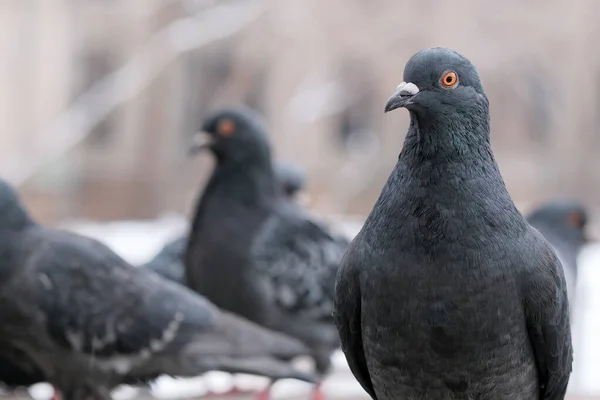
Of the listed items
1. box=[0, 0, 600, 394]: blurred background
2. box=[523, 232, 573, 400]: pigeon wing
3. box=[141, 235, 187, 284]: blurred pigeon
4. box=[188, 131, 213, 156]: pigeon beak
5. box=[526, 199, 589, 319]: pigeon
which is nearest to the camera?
box=[523, 232, 573, 400]: pigeon wing

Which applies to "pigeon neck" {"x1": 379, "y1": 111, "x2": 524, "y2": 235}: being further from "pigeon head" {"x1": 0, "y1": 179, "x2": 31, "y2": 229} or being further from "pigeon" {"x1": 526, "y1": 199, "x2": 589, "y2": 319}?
"pigeon" {"x1": 526, "y1": 199, "x2": 589, "y2": 319}

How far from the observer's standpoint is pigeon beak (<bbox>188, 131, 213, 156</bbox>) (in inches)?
209

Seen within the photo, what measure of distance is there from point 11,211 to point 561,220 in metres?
3.67

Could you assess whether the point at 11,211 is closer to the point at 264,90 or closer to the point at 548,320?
the point at 548,320

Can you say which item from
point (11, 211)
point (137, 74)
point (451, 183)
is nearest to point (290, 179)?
point (11, 211)

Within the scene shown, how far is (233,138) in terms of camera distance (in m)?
5.33

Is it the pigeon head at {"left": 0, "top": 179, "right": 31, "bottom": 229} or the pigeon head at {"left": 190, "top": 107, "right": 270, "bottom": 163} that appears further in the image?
the pigeon head at {"left": 190, "top": 107, "right": 270, "bottom": 163}

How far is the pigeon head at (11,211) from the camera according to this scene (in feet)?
13.3

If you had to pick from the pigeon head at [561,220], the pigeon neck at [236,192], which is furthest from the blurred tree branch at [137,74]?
the pigeon neck at [236,192]

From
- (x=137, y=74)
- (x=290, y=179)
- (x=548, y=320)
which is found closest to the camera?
(x=548, y=320)

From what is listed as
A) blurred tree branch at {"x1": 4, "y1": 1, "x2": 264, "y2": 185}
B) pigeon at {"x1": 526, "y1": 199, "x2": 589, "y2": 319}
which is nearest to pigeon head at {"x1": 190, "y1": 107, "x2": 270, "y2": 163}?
pigeon at {"x1": 526, "y1": 199, "x2": 589, "y2": 319}

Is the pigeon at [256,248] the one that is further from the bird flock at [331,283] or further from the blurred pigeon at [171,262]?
the blurred pigeon at [171,262]

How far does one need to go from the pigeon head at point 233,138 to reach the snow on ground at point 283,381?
79 centimetres

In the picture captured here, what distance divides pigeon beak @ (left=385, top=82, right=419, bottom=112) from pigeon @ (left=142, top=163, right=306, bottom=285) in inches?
122
